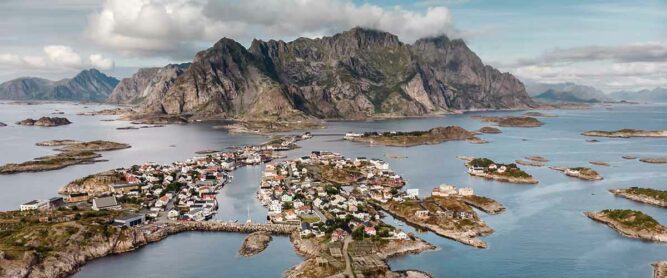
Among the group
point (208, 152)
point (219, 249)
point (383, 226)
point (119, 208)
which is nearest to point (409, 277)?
point (383, 226)

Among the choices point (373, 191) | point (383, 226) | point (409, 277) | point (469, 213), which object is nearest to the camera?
point (409, 277)

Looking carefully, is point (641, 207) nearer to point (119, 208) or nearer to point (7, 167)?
point (119, 208)

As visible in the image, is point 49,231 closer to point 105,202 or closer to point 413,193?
point 105,202

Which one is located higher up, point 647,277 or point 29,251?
A: point 29,251

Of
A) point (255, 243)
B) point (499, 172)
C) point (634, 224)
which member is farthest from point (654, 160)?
point (255, 243)

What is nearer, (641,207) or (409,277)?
(409,277)

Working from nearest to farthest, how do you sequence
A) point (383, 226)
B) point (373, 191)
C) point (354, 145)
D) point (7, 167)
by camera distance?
point (383, 226) < point (373, 191) < point (7, 167) < point (354, 145)
